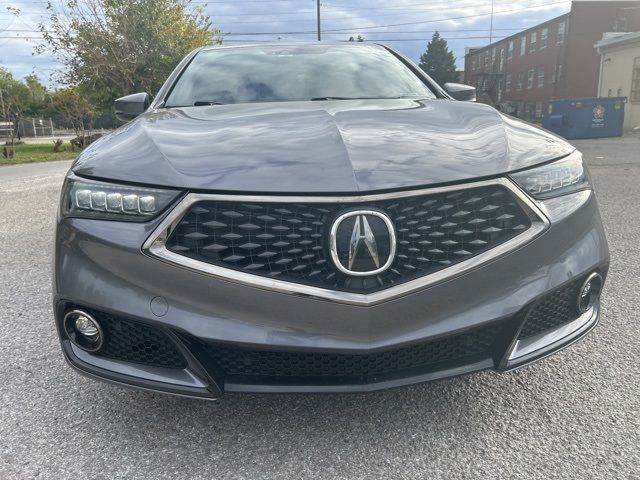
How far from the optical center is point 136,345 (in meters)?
1.79

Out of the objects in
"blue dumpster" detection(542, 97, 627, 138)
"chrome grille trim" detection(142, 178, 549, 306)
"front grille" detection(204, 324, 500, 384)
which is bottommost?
"blue dumpster" detection(542, 97, 627, 138)

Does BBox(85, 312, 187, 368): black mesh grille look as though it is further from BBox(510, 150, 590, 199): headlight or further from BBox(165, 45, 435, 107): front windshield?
BBox(165, 45, 435, 107): front windshield

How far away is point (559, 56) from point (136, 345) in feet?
147

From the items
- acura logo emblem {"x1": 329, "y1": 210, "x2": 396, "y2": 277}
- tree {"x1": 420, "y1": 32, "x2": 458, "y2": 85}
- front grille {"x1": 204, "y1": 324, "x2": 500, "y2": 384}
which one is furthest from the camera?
tree {"x1": 420, "y1": 32, "x2": 458, "y2": 85}

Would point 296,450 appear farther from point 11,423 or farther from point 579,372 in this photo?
point 579,372

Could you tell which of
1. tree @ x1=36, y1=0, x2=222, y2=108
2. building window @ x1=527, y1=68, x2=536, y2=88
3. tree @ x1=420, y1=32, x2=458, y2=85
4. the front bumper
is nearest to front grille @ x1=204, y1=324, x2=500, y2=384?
the front bumper

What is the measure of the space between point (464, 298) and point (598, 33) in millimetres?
44135

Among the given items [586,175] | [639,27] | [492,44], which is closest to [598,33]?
[639,27]

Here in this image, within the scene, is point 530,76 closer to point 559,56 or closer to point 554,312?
point 559,56

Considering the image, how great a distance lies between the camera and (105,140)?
2184mm

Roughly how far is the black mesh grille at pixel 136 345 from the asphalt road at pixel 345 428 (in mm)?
357

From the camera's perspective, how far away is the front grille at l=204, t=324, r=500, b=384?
1.75 m

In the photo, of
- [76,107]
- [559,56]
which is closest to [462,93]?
[76,107]

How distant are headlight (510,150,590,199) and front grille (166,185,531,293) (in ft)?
1.01
